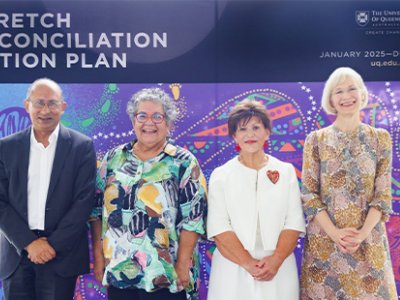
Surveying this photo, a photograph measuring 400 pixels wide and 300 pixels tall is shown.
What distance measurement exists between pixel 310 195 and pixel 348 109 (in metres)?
0.52

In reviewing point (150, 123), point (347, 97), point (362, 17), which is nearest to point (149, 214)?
point (150, 123)

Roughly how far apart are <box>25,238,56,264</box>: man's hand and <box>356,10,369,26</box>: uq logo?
2502 mm

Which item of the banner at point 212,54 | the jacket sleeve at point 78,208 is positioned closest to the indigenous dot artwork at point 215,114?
the banner at point 212,54

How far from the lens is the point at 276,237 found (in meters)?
2.79

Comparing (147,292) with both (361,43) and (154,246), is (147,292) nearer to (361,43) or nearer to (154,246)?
(154,246)

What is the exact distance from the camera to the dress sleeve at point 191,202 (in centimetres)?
281

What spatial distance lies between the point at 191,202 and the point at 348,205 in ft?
2.80

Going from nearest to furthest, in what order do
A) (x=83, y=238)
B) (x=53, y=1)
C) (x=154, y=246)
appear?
1. (x=154, y=246)
2. (x=83, y=238)
3. (x=53, y=1)

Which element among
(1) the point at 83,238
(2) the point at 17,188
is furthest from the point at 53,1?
(1) the point at 83,238

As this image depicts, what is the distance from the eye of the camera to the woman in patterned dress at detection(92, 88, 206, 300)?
2.71m

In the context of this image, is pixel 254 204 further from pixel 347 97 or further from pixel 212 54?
pixel 212 54

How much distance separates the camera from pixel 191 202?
282 cm

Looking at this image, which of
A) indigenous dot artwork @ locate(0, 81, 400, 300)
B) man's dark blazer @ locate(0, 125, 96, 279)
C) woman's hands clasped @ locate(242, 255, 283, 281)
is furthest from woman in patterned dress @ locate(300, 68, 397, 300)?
man's dark blazer @ locate(0, 125, 96, 279)

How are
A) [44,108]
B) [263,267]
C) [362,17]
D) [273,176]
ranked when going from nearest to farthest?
[263,267] < [273,176] < [44,108] < [362,17]
